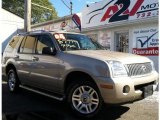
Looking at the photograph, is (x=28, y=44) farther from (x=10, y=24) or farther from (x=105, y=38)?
(x=10, y=24)

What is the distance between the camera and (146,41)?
14.2m

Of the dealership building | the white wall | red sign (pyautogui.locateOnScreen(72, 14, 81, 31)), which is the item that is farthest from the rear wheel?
the white wall

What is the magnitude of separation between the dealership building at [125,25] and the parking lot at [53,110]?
6.78 m

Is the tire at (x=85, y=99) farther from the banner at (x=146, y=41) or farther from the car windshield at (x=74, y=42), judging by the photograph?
the banner at (x=146, y=41)

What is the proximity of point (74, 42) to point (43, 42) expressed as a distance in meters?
0.82

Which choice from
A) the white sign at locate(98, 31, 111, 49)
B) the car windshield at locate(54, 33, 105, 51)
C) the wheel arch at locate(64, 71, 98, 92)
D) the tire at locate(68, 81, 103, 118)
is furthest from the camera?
→ the white sign at locate(98, 31, 111, 49)

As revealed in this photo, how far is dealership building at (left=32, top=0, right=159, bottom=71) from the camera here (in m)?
13.8

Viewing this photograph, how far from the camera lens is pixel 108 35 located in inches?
653

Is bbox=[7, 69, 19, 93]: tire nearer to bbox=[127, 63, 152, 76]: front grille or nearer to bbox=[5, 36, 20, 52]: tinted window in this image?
Result: bbox=[5, 36, 20, 52]: tinted window

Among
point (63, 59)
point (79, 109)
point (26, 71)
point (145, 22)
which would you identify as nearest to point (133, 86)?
point (79, 109)

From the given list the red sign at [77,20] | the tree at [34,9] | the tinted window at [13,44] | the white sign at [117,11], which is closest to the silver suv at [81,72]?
the tinted window at [13,44]

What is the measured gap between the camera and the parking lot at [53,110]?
5.79 meters

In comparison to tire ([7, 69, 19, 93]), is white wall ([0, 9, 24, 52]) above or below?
above

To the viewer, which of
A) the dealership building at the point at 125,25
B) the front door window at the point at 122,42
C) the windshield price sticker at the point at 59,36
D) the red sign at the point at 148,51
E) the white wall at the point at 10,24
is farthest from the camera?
the white wall at the point at 10,24
